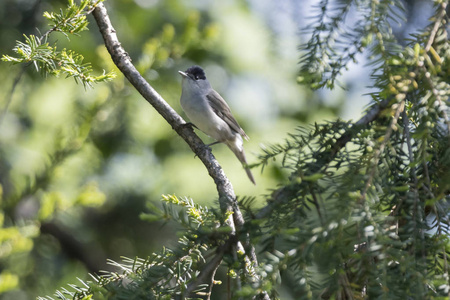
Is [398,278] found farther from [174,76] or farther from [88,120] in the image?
[174,76]

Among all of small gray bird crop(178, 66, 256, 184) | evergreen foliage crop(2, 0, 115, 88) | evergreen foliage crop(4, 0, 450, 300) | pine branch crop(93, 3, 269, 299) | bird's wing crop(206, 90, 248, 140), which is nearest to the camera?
evergreen foliage crop(4, 0, 450, 300)

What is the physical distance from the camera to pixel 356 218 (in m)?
1.02

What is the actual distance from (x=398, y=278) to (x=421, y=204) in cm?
21

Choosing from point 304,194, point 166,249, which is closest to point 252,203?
point 304,194

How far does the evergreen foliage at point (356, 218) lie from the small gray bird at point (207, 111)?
1.90 meters

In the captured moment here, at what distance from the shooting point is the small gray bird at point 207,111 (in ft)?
10.8

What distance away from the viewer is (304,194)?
118cm

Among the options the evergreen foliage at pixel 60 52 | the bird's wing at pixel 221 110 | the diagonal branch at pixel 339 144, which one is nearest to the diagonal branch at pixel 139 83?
the evergreen foliage at pixel 60 52

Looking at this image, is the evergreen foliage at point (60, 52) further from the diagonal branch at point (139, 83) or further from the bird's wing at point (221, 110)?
the bird's wing at point (221, 110)

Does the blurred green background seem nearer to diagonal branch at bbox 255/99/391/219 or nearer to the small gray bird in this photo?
the small gray bird

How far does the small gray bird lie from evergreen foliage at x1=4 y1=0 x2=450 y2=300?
1.90 meters

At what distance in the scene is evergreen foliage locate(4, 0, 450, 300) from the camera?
3.32 ft

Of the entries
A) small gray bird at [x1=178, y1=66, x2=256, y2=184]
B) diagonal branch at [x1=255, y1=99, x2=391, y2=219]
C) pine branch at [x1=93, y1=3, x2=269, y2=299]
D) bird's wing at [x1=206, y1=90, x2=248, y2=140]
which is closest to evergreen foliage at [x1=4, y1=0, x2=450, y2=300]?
diagonal branch at [x1=255, y1=99, x2=391, y2=219]

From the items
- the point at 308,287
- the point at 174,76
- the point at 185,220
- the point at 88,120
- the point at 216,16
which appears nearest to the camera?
the point at 308,287
